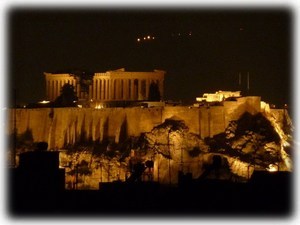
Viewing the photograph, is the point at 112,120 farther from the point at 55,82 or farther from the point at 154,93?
the point at 55,82

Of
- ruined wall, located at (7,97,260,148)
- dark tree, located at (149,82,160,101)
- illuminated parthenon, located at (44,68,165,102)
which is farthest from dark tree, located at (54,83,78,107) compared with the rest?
dark tree, located at (149,82,160,101)

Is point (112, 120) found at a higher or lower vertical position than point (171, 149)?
higher

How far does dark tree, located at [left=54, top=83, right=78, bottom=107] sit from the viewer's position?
35500 millimetres

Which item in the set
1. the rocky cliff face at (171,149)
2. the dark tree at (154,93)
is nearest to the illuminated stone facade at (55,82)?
the dark tree at (154,93)

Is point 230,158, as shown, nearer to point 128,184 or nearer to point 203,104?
point 203,104

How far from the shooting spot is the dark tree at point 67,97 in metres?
35.5

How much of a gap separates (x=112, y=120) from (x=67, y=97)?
202 inches

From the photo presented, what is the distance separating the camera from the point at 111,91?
121 feet

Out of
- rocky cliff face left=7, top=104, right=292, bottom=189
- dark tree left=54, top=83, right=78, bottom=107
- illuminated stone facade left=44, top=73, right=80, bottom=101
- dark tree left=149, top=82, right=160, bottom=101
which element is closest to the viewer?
rocky cliff face left=7, top=104, right=292, bottom=189

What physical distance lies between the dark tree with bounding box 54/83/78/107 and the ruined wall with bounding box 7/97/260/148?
1763 millimetres

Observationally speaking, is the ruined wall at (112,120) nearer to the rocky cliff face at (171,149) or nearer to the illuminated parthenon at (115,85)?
the rocky cliff face at (171,149)

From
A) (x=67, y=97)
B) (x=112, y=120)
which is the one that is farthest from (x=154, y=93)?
(x=67, y=97)

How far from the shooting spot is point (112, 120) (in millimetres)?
32250

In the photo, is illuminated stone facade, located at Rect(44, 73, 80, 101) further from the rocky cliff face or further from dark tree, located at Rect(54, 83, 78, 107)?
the rocky cliff face
